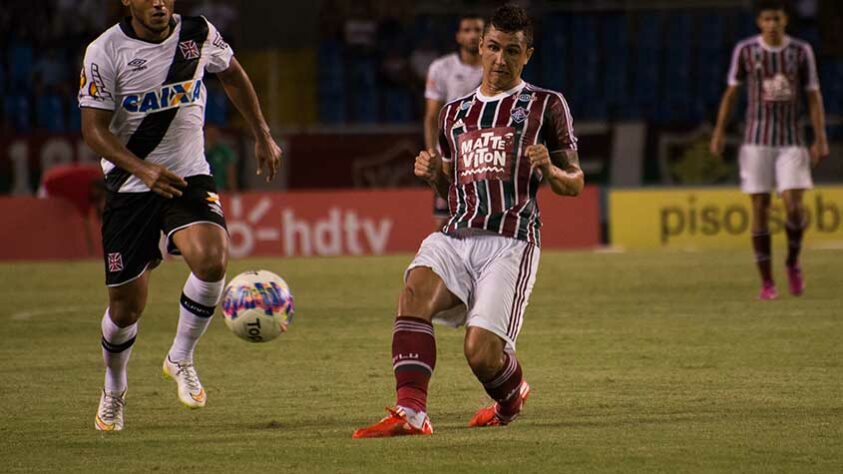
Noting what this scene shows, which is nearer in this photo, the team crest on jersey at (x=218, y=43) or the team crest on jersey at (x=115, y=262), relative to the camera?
the team crest on jersey at (x=115, y=262)

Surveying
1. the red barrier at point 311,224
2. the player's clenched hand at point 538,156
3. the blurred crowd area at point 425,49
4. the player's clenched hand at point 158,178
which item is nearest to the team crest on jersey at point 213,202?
the player's clenched hand at point 158,178

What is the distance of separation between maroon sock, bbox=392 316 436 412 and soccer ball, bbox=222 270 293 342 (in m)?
1.30

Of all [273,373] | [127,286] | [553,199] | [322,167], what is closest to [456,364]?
[273,373]

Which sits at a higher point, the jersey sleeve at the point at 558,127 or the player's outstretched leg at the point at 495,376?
the jersey sleeve at the point at 558,127

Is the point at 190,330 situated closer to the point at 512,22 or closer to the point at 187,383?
the point at 187,383

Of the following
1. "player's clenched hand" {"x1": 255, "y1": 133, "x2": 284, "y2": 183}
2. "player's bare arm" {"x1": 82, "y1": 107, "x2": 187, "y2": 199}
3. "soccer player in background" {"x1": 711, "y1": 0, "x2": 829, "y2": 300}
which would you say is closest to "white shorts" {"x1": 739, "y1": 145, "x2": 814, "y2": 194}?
"soccer player in background" {"x1": 711, "y1": 0, "x2": 829, "y2": 300}

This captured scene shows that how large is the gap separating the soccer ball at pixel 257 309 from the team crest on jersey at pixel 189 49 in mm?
1231

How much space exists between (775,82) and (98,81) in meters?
6.83

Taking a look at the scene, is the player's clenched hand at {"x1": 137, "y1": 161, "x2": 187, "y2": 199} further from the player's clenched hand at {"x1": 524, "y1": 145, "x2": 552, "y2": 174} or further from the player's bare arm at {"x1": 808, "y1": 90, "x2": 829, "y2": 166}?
the player's bare arm at {"x1": 808, "y1": 90, "x2": 829, "y2": 166}

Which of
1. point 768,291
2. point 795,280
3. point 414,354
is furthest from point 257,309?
point 795,280

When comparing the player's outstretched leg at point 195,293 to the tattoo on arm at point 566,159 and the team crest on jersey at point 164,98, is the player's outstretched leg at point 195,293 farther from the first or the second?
the tattoo on arm at point 566,159

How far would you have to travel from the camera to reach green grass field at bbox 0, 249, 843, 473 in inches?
223

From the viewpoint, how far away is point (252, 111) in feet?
23.5

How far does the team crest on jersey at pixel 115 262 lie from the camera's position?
6602 mm
